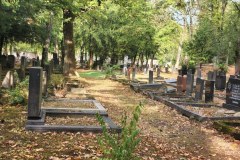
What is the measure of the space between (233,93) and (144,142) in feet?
25.0

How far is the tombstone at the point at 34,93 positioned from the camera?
30.7 feet

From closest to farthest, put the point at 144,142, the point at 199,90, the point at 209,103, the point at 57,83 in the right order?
1. the point at 144,142
2. the point at 209,103
3. the point at 199,90
4. the point at 57,83

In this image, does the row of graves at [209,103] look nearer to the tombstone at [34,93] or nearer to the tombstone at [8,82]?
the tombstone at [34,93]

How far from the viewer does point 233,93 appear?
15039mm

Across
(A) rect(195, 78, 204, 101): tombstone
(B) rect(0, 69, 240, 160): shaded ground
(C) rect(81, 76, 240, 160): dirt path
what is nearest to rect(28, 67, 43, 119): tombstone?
(B) rect(0, 69, 240, 160): shaded ground

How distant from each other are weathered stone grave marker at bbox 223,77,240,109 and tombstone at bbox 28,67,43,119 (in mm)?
8566

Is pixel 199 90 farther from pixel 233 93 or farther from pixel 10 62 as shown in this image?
pixel 10 62

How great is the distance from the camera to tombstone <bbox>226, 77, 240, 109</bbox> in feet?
48.4

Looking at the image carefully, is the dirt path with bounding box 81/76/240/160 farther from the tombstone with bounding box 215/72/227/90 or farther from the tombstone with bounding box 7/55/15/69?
the tombstone with bounding box 7/55/15/69

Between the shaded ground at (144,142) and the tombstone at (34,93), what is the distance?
17.6 inches

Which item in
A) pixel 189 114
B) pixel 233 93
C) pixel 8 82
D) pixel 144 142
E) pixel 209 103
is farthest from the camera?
pixel 209 103

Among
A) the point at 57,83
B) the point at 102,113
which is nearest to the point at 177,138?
the point at 102,113

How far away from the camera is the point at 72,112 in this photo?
11.0 meters

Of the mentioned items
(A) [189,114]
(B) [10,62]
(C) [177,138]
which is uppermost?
(B) [10,62]
